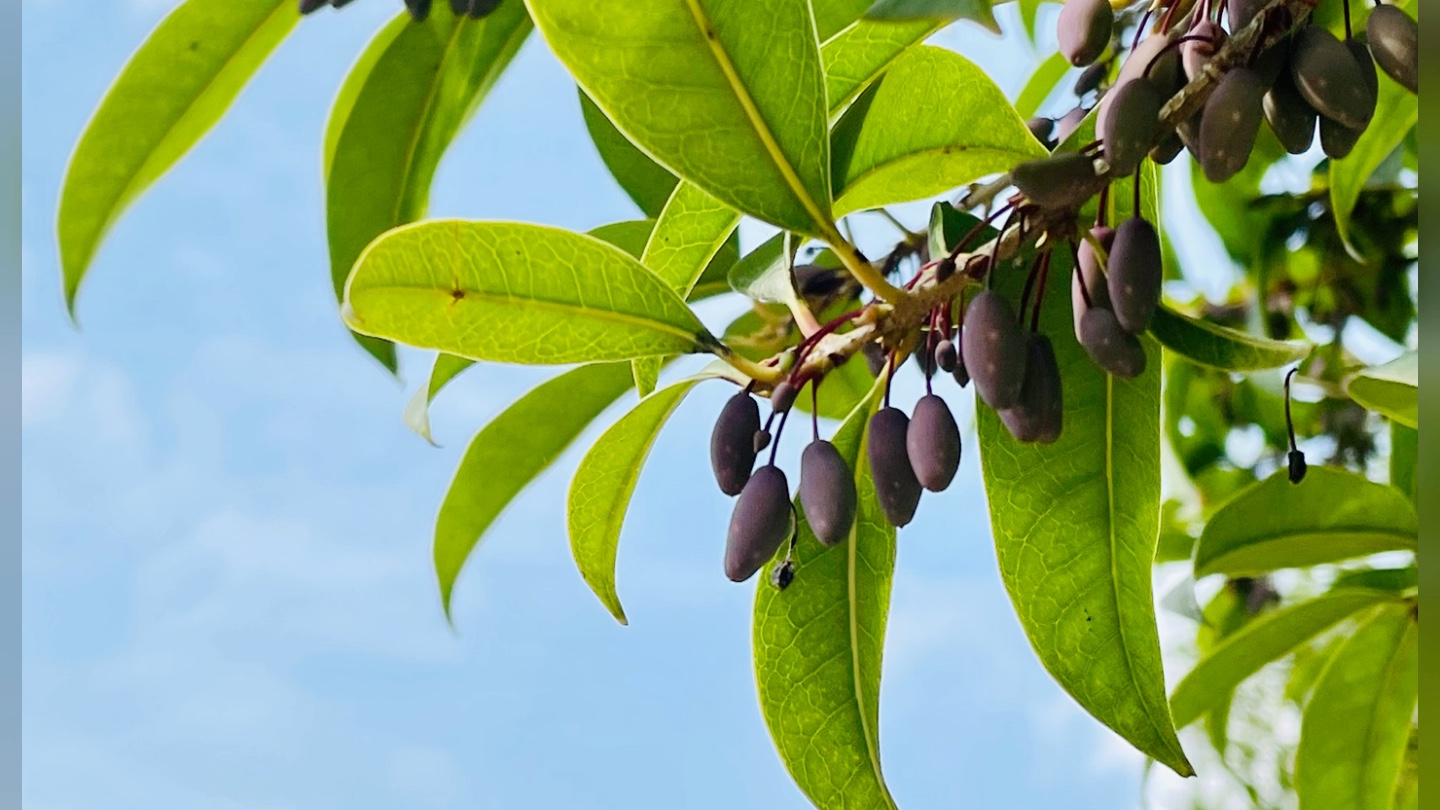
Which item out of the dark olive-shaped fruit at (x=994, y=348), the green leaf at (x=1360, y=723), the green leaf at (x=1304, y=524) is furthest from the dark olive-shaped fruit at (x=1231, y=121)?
the green leaf at (x=1360, y=723)

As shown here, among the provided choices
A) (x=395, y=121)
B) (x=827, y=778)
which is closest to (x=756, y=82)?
(x=827, y=778)

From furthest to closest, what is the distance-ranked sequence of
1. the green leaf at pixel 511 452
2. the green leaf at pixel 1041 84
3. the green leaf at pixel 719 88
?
the green leaf at pixel 1041 84 → the green leaf at pixel 511 452 → the green leaf at pixel 719 88

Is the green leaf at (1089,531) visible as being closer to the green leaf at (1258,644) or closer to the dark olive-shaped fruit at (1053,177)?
the dark olive-shaped fruit at (1053,177)

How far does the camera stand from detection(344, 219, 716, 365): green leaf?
76cm

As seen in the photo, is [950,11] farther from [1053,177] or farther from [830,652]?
[830,652]

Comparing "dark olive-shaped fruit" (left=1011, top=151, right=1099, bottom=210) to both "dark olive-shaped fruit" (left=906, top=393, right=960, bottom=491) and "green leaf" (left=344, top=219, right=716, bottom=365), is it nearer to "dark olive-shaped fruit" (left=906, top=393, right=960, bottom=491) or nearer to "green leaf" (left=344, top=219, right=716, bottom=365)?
"dark olive-shaped fruit" (left=906, top=393, right=960, bottom=491)

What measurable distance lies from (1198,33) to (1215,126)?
8 cm

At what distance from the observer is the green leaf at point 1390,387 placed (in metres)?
0.91

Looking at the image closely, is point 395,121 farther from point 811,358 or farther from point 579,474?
point 811,358

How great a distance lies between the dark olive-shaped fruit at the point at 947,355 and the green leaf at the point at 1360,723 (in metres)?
0.91

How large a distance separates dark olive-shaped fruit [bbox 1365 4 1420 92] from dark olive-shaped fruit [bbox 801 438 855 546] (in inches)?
14.0

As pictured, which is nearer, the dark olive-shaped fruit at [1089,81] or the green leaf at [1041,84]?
the dark olive-shaped fruit at [1089,81]

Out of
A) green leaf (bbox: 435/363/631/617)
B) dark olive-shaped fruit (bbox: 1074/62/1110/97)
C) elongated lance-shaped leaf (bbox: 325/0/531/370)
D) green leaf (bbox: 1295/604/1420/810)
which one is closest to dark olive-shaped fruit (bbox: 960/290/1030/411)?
dark olive-shaped fruit (bbox: 1074/62/1110/97)

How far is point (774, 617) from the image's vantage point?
1.04 meters
